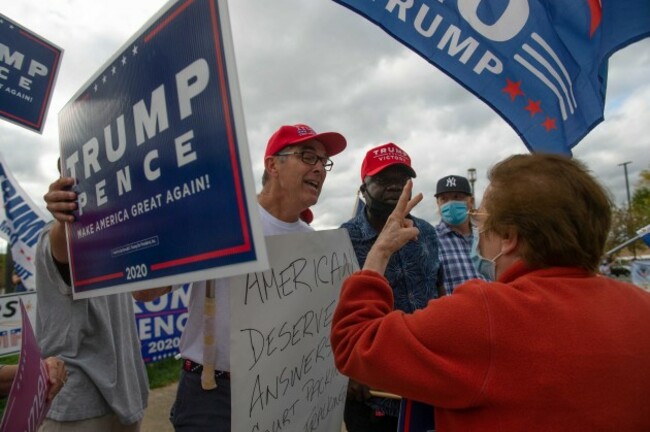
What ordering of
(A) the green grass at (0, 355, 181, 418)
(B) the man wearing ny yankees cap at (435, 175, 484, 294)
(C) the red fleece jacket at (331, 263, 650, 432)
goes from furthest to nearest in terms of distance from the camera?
1. (A) the green grass at (0, 355, 181, 418)
2. (B) the man wearing ny yankees cap at (435, 175, 484, 294)
3. (C) the red fleece jacket at (331, 263, 650, 432)

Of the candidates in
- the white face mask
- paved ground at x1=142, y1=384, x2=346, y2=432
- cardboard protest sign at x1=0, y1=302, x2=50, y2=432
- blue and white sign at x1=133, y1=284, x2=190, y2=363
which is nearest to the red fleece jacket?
the white face mask

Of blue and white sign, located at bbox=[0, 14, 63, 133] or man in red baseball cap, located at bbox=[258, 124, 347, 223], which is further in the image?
blue and white sign, located at bbox=[0, 14, 63, 133]

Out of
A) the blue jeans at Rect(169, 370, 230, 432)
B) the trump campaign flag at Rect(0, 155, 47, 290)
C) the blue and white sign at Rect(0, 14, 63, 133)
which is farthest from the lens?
the trump campaign flag at Rect(0, 155, 47, 290)

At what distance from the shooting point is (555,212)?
112cm

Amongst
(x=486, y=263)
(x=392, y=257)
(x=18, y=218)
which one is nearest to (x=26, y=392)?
(x=486, y=263)

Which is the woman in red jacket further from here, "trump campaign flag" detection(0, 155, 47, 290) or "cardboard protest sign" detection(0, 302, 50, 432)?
"trump campaign flag" detection(0, 155, 47, 290)

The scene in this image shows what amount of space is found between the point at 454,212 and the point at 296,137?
89.7 inches

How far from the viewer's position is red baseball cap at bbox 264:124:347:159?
77.8 inches

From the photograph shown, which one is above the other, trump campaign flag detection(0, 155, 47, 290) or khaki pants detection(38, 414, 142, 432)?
trump campaign flag detection(0, 155, 47, 290)

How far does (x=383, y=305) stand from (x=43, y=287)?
1375 millimetres

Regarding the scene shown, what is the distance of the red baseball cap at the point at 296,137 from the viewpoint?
6.48 ft

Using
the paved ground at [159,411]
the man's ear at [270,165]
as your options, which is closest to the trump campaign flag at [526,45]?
the man's ear at [270,165]

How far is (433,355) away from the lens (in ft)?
3.29

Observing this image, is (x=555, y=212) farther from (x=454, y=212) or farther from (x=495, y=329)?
(x=454, y=212)
